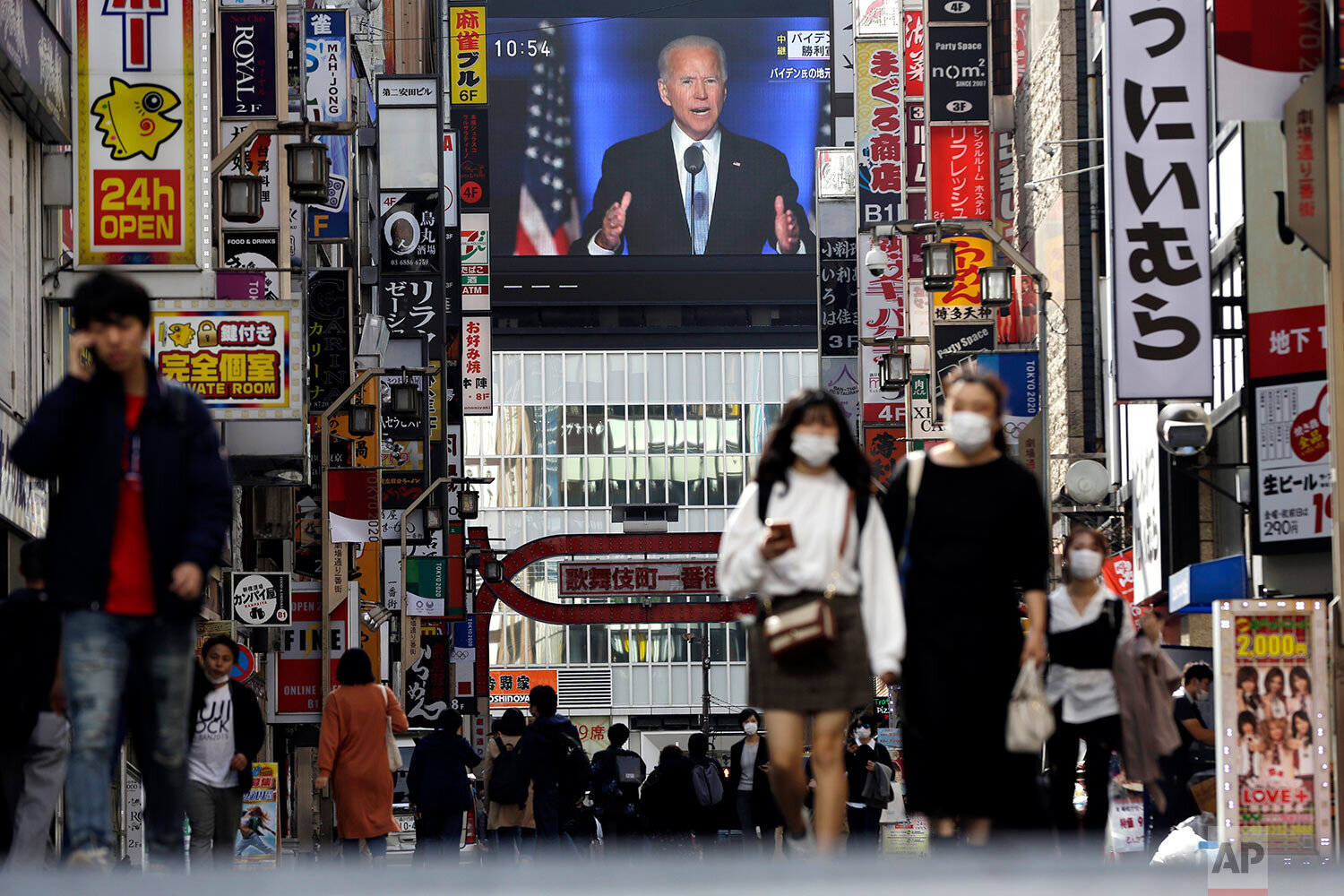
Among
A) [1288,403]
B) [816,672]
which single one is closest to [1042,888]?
[816,672]

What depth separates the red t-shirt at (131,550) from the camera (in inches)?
264

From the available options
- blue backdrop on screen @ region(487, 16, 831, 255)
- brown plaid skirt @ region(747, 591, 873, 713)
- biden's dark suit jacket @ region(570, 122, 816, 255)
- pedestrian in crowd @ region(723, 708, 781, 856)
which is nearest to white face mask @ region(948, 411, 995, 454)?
brown plaid skirt @ region(747, 591, 873, 713)

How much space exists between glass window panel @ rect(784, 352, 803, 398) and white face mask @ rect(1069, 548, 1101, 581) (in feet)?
276

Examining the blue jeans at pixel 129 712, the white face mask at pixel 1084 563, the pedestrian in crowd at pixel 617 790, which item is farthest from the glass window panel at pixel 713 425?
the blue jeans at pixel 129 712

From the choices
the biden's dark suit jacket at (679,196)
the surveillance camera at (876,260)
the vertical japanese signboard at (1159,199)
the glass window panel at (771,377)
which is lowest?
the vertical japanese signboard at (1159,199)

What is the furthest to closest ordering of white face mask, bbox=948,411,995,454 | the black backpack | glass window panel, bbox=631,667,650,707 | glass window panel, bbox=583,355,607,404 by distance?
glass window panel, bbox=583,355,607,404
glass window panel, bbox=631,667,650,707
the black backpack
white face mask, bbox=948,411,995,454

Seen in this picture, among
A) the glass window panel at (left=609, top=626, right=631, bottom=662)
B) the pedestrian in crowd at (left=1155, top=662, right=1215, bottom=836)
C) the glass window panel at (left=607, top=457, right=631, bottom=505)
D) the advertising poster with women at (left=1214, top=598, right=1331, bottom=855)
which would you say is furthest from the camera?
the glass window panel at (left=607, top=457, right=631, bottom=505)

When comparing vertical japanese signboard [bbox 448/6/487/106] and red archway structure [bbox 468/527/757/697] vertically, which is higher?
vertical japanese signboard [bbox 448/6/487/106]

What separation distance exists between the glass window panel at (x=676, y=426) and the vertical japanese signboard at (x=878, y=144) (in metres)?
54.5

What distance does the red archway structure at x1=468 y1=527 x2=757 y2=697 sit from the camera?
2216 inches

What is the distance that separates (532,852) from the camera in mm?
16250

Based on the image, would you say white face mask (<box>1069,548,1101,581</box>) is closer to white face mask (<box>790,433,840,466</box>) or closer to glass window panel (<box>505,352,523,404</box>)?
white face mask (<box>790,433,840,466</box>)

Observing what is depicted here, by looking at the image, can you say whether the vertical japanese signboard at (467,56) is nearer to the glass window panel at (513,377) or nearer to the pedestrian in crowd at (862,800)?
the pedestrian in crowd at (862,800)

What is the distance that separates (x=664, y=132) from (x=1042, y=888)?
100480 millimetres
